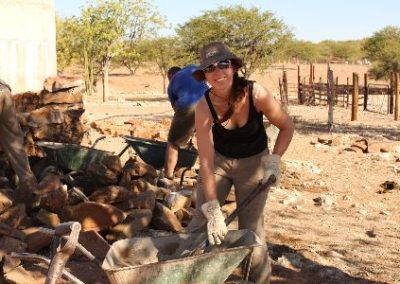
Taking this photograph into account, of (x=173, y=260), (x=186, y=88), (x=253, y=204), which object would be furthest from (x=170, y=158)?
(x=173, y=260)

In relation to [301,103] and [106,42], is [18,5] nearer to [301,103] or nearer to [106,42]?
[301,103]

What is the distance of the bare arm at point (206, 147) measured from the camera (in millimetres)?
2988

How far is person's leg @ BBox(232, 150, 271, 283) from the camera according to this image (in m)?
3.16

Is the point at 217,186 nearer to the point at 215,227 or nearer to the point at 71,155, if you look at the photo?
the point at 215,227

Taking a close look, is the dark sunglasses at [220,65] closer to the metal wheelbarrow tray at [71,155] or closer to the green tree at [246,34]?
the metal wheelbarrow tray at [71,155]

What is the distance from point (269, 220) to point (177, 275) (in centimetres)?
327

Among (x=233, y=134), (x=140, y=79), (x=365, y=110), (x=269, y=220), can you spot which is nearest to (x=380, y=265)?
(x=269, y=220)

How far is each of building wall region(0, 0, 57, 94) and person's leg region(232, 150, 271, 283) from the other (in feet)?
14.0

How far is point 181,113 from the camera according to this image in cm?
560

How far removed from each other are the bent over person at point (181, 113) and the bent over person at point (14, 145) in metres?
1.31

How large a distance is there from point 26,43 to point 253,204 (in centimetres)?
454

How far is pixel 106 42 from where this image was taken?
27766 mm

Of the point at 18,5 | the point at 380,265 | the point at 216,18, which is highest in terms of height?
the point at 216,18

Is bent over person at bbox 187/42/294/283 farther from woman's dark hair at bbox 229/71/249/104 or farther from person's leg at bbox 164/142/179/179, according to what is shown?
person's leg at bbox 164/142/179/179
